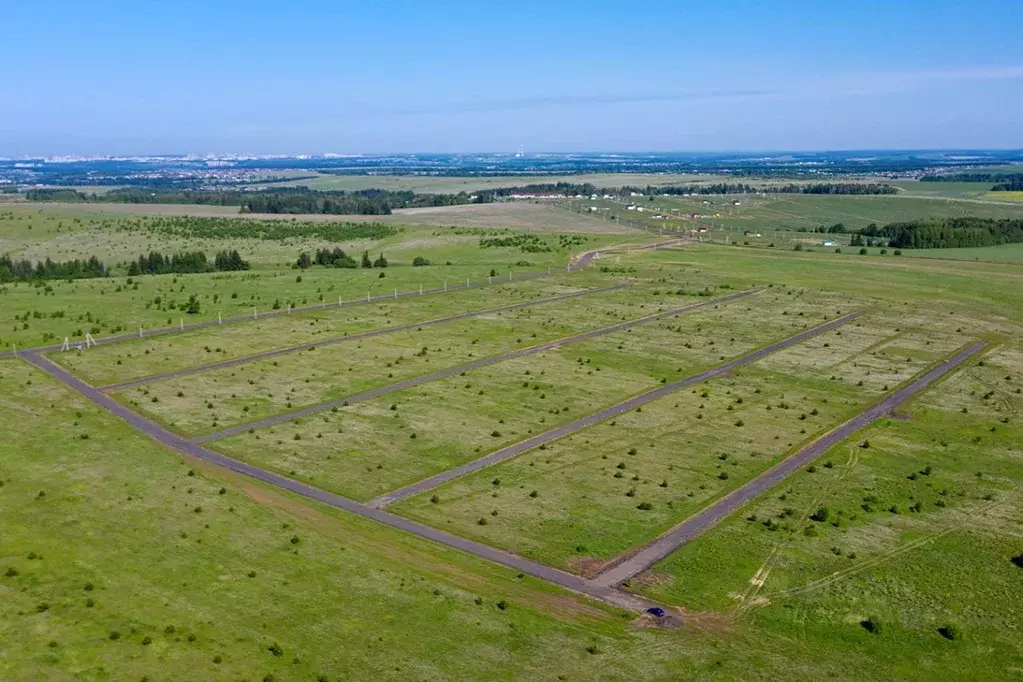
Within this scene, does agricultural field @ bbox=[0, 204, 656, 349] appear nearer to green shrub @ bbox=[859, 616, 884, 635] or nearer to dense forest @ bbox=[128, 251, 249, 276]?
dense forest @ bbox=[128, 251, 249, 276]

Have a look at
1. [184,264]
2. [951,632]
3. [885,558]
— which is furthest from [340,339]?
[184,264]

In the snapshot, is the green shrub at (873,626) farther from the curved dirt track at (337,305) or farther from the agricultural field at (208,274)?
the agricultural field at (208,274)

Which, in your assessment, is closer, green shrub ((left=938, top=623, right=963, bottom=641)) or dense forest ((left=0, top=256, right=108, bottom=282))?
green shrub ((left=938, top=623, right=963, bottom=641))

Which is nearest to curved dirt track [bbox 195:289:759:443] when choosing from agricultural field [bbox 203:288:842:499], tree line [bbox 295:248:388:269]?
agricultural field [bbox 203:288:842:499]

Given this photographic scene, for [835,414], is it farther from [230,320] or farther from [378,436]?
[230,320]

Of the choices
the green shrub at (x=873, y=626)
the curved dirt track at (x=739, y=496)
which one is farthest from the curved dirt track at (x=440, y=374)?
the green shrub at (x=873, y=626)

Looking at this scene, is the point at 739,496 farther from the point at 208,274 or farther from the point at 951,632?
the point at 208,274

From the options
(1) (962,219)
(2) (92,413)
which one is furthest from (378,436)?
(1) (962,219)
